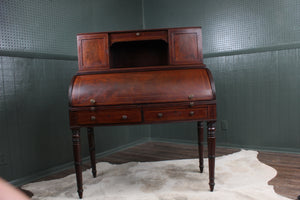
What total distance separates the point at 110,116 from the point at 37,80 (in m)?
1.31

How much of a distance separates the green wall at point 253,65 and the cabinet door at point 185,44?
161 centimetres

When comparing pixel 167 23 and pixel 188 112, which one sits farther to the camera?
pixel 167 23

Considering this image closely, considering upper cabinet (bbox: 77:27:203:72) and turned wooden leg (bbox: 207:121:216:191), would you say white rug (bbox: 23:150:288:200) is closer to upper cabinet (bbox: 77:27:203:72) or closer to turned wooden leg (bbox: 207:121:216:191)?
turned wooden leg (bbox: 207:121:216:191)

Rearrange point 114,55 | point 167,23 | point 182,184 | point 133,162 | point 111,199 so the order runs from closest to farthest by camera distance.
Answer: point 111,199 → point 182,184 → point 114,55 → point 133,162 → point 167,23

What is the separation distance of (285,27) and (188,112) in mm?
2238

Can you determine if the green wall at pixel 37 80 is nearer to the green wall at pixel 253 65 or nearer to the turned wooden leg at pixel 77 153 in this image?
the turned wooden leg at pixel 77 153

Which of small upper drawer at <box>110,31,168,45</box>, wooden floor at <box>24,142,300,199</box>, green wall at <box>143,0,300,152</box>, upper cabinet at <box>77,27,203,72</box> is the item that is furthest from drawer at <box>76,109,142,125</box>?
green wall at <box>143,0,300,152</box>

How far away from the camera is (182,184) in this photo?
2.66m

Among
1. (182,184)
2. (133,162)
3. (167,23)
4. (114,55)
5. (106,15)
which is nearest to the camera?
(182,184)

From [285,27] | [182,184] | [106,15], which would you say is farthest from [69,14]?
[285,27]

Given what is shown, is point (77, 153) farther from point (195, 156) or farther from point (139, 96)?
point (195, 156)

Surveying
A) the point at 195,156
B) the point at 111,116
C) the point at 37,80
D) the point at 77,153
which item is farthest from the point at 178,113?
the point at 37,80

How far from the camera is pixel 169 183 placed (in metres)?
2.71

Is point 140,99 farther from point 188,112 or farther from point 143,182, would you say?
point 143,182
